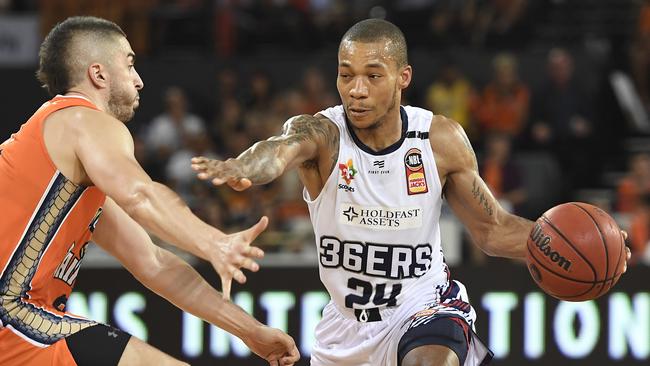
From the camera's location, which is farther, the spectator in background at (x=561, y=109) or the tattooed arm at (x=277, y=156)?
the spectator in background at (x=561, y=109)

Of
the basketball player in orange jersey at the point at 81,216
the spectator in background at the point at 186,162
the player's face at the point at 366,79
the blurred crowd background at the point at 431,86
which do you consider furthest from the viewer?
the spectator in background at the point at 186,162

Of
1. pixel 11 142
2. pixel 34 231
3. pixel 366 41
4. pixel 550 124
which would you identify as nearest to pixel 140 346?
pixel 34 231

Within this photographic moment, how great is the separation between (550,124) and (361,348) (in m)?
8.71

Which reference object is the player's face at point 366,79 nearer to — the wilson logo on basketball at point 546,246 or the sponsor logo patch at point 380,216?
the sponsor logo patch at point 380,216

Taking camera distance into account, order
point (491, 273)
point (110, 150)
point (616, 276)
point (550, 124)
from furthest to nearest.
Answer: point (550, 124) < point (491, 273) < point (616, 276) < point (110, 150)

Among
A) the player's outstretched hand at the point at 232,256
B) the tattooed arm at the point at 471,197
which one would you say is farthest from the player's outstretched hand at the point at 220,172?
the tattooed arm at the point at 471,197

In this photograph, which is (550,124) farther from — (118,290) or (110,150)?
(110,150)

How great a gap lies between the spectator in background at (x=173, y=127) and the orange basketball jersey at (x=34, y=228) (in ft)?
30.0

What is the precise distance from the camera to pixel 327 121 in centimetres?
584

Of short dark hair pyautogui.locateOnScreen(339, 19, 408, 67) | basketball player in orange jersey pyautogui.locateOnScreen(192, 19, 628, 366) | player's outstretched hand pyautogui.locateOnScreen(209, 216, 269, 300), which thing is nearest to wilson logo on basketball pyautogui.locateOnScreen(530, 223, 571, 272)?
basketball player in orange jersey pyautogui.locateOnScreen(192, 19, 628, 366)

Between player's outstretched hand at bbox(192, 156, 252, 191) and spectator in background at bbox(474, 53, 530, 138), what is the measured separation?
367 inches

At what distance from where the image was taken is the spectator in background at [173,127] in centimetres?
1385

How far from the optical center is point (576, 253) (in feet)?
→ 18.0

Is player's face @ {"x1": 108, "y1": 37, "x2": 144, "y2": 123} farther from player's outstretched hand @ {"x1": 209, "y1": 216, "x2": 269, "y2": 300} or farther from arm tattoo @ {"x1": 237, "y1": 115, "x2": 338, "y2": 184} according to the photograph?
player's outstretched hand @ {"x1": 209, "y1": 216, "x2": 269, "y2": 300}
